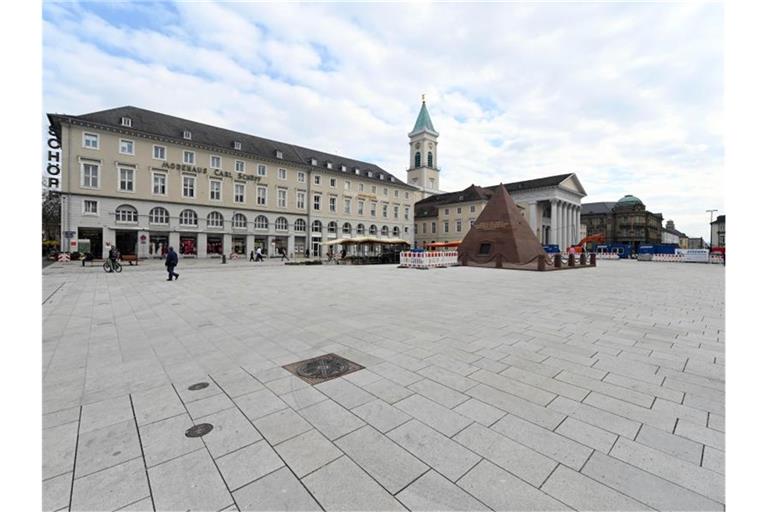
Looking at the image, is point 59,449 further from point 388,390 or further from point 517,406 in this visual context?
point 517,406

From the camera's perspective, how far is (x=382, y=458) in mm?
2619

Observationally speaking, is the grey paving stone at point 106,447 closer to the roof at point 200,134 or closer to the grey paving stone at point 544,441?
the grey paving stone at point 544,441

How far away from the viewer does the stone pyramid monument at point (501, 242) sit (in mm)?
25656

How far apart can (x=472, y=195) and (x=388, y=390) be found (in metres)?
68.0

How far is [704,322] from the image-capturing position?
7.49 metres

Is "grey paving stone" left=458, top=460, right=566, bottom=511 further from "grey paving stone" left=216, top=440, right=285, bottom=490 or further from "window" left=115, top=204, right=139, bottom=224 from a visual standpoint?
"window" left=115, top=204, right=139, bottom=224

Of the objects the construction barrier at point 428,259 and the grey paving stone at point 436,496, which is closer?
the grey paving stone at point 436,496

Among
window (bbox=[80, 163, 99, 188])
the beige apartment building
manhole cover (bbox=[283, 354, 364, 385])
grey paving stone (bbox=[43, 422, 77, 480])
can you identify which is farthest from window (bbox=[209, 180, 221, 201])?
grey paving stone (bbox=[43, 422, 77, 480])

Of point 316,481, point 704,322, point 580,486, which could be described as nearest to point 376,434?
point 316,481

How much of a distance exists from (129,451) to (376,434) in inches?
81.3

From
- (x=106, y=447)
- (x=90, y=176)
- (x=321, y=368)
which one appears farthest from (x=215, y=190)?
(x=106, y=447)

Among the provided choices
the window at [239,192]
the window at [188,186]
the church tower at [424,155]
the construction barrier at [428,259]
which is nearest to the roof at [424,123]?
the church tower at [424,155]

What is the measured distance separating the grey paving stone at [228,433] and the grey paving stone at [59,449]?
909mm

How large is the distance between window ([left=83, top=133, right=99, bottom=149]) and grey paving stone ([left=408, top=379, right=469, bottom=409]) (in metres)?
45.6
